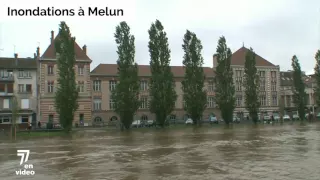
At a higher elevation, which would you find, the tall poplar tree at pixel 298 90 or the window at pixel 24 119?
the tall poplar tree at pixel 298 90

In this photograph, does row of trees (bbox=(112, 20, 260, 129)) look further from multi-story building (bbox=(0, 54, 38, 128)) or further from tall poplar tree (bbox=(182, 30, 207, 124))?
multi-story building (bbox=(0, 54, 38, 128))

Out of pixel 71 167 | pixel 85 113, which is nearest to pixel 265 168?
pixel 71 167

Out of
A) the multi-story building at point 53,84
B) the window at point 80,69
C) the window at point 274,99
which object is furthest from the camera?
the window at point 274,99

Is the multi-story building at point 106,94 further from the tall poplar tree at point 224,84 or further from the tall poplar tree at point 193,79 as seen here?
the tall poplar tree at point 193,79

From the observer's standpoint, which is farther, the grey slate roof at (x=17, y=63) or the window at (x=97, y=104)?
the window at (x=97, y=104)

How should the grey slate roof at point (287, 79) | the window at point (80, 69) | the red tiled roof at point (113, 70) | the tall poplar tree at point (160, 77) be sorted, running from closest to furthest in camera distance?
the tall poplar tree at point (160, 77) → the window at point (80, 69) → the red tiled roof at point (113, 70) → the grey slate roof at point (287, 79)

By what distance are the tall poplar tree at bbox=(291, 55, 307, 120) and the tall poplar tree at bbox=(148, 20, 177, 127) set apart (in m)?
32.3

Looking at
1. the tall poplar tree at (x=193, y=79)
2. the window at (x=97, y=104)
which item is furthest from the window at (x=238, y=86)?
the window at (x=97, y=104)

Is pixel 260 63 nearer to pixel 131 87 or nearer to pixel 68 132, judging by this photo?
pixel 131 87

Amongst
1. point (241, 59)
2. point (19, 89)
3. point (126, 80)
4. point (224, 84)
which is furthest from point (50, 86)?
point (241, 59)

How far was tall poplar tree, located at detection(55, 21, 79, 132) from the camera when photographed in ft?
149

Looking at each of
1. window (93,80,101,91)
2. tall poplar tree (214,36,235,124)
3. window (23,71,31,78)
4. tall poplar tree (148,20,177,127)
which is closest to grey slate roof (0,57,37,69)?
window (23,71,31,78)

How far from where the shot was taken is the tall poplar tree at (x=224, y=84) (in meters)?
59.0

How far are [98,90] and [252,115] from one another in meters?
32.7
